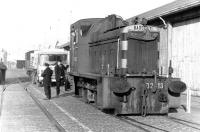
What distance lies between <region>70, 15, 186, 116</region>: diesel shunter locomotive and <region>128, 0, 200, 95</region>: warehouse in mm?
4633

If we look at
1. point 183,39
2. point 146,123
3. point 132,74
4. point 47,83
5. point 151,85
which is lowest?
point 146,123

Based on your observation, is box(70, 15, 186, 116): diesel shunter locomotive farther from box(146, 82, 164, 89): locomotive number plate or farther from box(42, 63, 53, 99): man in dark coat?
box(42, 63, 53, 99): man in dark coat

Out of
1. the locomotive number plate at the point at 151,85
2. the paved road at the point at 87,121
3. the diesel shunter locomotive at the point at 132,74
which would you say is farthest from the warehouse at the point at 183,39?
the locomotive number plate at the point at 151,85

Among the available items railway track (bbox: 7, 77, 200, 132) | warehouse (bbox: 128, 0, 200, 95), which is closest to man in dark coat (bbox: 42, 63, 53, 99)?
railway track (bbox: 7, 77, 200, 132)

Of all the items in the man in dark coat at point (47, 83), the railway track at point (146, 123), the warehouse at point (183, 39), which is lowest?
the railway track at point (146, 123)

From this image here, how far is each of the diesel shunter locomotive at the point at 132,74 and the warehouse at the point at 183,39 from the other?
15.2 feet

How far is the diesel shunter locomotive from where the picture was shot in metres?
11.5

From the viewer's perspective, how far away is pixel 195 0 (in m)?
17.0

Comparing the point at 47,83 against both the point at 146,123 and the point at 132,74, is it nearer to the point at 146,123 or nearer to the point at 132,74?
the point at 132,74

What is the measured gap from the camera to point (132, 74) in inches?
460

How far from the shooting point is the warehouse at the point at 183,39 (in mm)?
18016

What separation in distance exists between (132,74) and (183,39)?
8.80 metres

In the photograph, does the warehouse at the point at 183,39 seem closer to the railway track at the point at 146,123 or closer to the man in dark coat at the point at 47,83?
the man in dark coat at the point at 47,83

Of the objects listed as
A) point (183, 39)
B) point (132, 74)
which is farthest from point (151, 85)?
point (183, 39)
